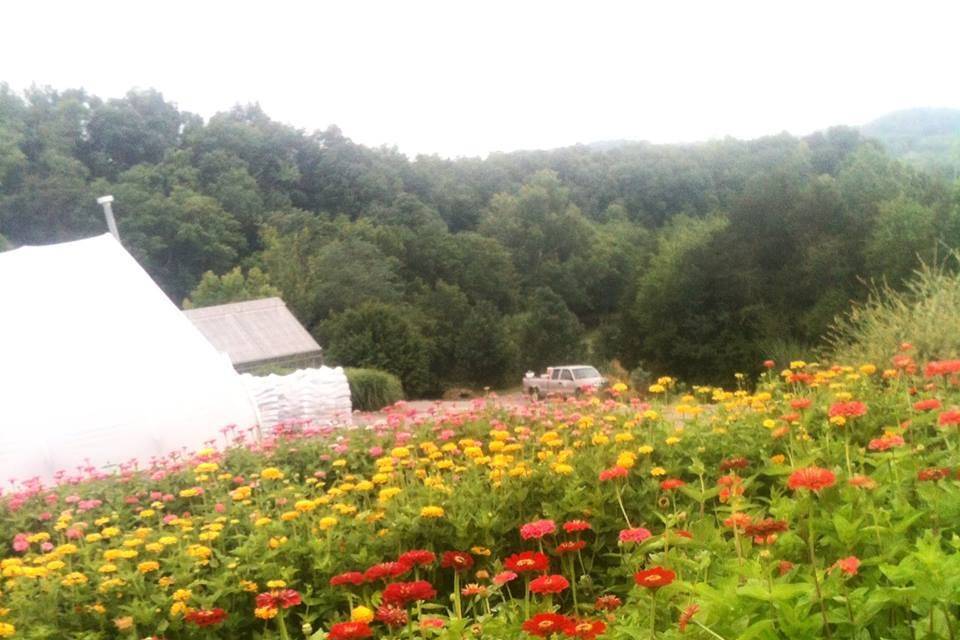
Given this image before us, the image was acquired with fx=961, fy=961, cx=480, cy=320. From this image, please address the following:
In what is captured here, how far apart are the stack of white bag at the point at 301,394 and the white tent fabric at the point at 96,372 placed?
379 cm

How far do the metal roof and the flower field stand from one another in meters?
19.3

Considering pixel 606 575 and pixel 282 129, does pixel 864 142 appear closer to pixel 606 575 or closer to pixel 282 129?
pixel 282 129

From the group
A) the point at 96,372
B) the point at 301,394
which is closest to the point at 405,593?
the point at 96,372

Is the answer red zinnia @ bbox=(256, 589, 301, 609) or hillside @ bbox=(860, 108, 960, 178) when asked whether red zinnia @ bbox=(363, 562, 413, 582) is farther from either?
hillside @ bbox=(860, 108, 960, 178)

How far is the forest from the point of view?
3316 cm

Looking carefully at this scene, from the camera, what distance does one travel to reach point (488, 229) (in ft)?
156

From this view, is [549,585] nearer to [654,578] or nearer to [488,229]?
[654,578]

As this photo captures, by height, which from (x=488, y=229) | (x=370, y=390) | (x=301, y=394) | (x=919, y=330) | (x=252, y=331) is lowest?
(x=370, y=390)

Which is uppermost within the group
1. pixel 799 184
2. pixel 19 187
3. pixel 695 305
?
pixel 19 187

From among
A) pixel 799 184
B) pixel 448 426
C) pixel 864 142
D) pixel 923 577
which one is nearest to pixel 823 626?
pixel 923 577

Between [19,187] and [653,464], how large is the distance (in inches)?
1312

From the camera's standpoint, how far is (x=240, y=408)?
10602 mm

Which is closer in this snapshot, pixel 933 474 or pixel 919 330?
Answer: pixel 933 474

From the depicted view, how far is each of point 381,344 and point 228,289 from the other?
20.0 ft
